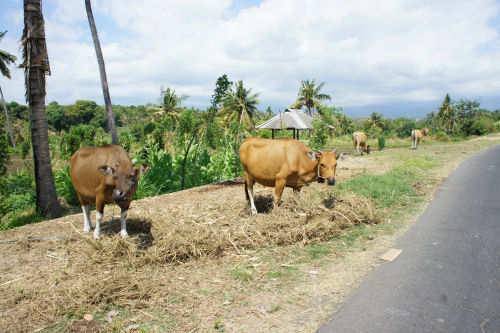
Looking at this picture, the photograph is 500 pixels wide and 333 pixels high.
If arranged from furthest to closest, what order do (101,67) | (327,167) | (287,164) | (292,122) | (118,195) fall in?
(292,122)
(101,67)
(287,164)
(327,167)
(118,195)

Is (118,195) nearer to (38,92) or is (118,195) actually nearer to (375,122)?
(38,92)

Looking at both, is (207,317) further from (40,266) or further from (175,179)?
(175,179)

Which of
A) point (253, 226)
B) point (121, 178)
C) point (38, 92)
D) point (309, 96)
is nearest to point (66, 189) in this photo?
point (38, 92)

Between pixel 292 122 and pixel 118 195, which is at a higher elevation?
pixel 292 122

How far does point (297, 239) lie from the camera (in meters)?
5.48

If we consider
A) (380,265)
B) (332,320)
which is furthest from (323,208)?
(332,320)

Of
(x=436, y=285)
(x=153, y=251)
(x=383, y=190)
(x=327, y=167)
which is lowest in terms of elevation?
(x=436, y=285)

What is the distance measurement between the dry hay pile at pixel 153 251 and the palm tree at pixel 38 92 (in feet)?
10.0

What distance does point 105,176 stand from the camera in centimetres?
475

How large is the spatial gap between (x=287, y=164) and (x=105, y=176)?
11.0ft

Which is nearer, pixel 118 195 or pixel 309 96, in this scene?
pixel 118 195

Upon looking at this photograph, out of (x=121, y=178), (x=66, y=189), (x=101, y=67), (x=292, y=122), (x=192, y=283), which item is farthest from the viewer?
(x=292, y=122)

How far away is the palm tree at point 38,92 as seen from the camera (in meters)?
7.82

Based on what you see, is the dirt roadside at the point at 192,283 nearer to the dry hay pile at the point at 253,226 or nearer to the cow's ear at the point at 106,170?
the dry hay pile at the point at 253,226
